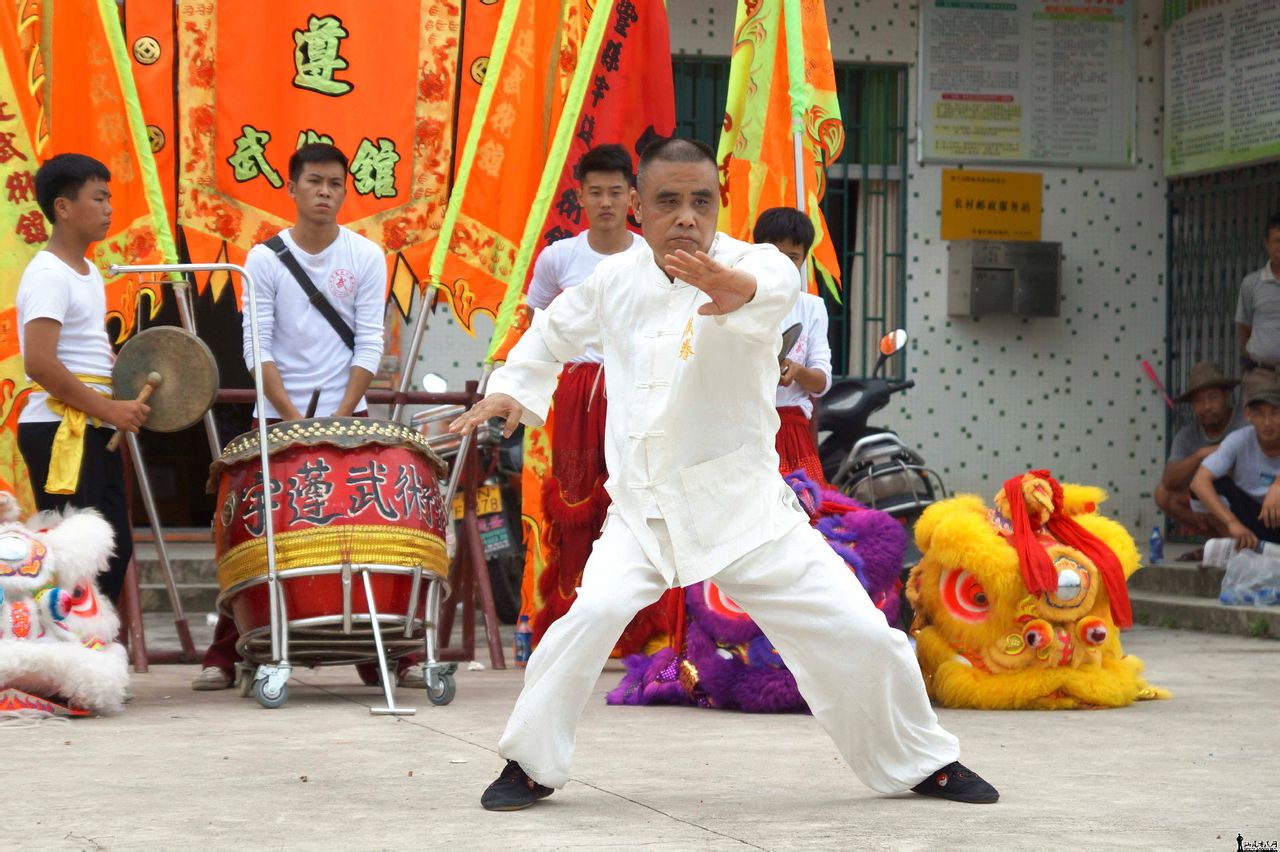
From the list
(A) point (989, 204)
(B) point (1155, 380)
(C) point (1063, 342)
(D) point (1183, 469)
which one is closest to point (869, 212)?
(A) point (989, 204)

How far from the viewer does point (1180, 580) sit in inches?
384

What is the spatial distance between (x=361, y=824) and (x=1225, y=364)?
8.73 m

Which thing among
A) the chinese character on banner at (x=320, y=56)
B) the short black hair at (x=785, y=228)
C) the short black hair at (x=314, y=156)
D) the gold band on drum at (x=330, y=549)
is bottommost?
the gold band on drum at (x=330, y=549)

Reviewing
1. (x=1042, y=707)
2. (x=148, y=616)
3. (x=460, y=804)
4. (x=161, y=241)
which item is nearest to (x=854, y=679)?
(x=460, y=804)

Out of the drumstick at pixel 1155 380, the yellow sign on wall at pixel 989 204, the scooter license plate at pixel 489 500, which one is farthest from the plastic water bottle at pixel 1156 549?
the scooter license plate at pixel 489 500

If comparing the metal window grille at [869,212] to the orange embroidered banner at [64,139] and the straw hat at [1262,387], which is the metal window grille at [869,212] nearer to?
the straw hat at [1262,387]

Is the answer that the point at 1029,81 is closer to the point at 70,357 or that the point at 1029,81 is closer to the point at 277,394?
the point at 277,394

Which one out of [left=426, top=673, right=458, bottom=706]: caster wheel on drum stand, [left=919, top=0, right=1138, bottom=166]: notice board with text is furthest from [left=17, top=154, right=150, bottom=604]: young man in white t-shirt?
[left=919, top=0, right=1138, bottom=166]: notice board with text

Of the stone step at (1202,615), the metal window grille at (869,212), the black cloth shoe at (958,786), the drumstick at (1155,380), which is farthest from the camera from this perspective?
the drumstick at (1155,380)

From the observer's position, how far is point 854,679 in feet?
13.6

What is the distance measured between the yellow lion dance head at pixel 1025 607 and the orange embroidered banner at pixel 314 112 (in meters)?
2.71

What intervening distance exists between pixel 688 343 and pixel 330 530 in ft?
6.79

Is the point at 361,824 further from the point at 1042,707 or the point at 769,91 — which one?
the point at 769,91

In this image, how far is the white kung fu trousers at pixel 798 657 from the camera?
407cm
